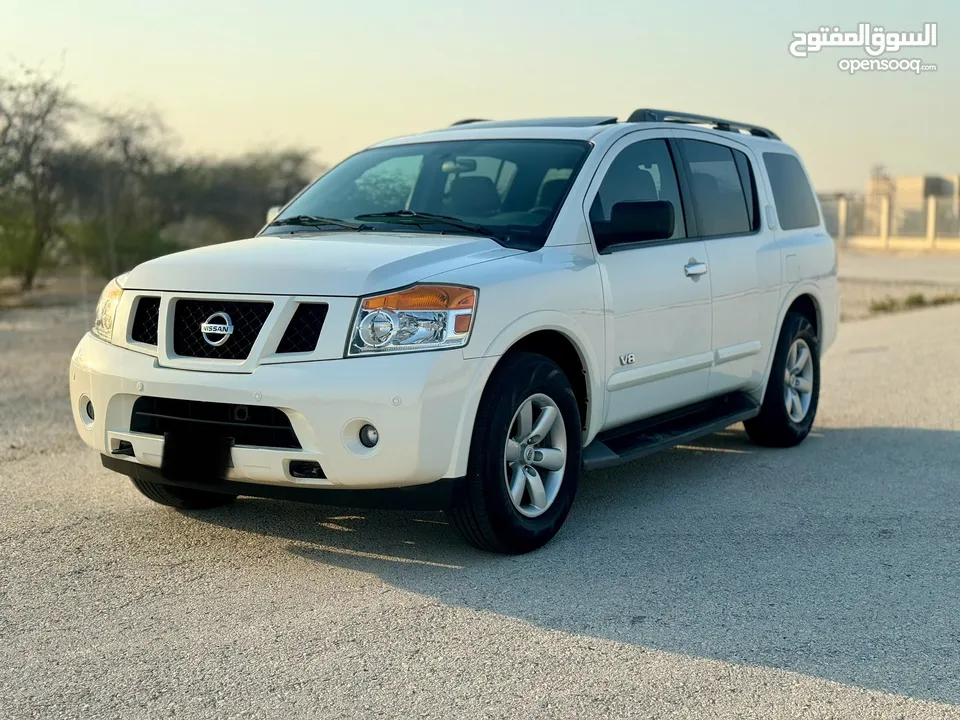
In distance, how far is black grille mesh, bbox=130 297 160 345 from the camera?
16.4ft

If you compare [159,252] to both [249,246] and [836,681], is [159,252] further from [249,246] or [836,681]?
[836,681]

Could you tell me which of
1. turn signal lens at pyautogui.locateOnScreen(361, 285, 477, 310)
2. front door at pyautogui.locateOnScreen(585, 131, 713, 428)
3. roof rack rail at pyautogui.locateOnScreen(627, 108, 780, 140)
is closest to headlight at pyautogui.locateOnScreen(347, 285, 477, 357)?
turn signal lens at pyautogui.locateOnScreen(361, 285, 477, 310)

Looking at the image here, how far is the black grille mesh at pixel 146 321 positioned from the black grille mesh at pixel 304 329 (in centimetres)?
69

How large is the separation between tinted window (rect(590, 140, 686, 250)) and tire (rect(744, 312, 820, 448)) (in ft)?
4.88

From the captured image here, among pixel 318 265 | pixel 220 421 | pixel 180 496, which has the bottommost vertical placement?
pixel 180 496

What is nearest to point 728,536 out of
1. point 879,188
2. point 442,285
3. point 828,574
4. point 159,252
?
point 828,574

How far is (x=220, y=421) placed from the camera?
15.4ft

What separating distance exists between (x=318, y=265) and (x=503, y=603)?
153cm

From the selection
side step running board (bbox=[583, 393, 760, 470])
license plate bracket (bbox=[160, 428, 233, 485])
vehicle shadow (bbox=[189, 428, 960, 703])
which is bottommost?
vehicle shadow (bbox=[189, 428, 960, 703])

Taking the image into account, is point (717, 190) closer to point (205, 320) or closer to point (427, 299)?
point (427, 299)

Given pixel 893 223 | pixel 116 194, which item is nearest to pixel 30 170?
pixel 116 194

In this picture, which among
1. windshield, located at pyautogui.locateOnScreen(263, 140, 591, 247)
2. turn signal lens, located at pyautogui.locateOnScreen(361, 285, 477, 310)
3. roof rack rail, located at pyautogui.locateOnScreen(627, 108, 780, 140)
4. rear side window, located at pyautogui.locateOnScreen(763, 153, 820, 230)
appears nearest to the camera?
turn signal lens, located at pyautogui.locateOnScreen(361, 285, 477, 310)

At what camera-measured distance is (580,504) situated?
5.96m

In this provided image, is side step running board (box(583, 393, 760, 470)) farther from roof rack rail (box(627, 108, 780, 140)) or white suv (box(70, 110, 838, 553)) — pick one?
roof rack rail (box(627, 108, 780, 140))
